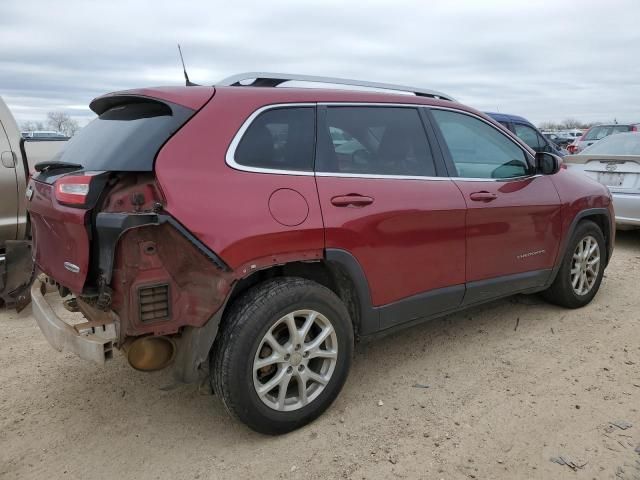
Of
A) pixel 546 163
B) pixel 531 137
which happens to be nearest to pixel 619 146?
pixel 531 137

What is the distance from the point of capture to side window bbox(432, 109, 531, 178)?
12.0ft

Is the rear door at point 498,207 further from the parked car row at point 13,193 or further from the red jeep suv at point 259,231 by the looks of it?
the parked car row at point 13,193

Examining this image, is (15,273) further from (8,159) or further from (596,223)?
(596,223)

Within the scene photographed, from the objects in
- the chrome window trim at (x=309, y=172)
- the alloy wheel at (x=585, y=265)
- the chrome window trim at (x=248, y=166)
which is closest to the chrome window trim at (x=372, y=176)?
the chrome window trim at (x=309, y=172)

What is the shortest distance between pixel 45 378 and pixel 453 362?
280 cm

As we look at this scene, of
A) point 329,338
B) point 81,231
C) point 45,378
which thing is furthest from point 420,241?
point 45,378

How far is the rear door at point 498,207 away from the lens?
3629 mm

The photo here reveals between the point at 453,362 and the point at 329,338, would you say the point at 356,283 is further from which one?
the point at 453,362

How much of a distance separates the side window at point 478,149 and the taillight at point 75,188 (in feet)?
7.46

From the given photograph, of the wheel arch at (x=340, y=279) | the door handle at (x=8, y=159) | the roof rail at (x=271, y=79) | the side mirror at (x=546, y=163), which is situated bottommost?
the wheel arch at (x=340, y=279)

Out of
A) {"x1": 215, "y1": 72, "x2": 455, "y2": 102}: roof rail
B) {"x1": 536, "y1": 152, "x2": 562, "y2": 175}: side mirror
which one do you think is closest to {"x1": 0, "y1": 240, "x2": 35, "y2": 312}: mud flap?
{"x1": 215, "y1": 72, "x2": 455, "y2": 102}: roof rail

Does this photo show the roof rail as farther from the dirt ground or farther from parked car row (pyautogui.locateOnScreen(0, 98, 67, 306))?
parked car row (pyautogui.locateOnScreen(0, 98, 67, 306))

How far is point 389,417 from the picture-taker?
3.01 metres

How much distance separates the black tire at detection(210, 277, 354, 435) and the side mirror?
2.21 metres
